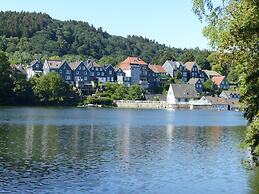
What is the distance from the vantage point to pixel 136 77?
160500 millimetres

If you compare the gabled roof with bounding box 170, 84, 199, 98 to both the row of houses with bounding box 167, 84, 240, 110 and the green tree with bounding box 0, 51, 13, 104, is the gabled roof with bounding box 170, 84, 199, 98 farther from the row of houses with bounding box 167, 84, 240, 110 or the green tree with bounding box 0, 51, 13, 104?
the green tree with bounding box 0, 51, 13, 104

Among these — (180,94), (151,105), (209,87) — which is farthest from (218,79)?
(151,105)

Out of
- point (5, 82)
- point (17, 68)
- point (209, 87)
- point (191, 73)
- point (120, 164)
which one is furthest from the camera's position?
point (191, 73)

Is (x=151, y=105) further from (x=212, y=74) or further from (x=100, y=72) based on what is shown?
(x=212, y=74)

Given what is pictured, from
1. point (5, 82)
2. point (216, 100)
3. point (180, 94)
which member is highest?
point (5, 82)

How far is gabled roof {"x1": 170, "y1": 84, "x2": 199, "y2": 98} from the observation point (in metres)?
135

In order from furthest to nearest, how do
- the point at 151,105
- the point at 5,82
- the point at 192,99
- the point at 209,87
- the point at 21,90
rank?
the point at 209,87, the point at 192,99, the point at 151,105, the point at 21,90, the point at 5,82

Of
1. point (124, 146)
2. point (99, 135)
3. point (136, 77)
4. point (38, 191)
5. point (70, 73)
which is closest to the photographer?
point (38, 191)

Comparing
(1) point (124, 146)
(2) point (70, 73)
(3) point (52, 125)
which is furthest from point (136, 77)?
(1) point (124, 146)

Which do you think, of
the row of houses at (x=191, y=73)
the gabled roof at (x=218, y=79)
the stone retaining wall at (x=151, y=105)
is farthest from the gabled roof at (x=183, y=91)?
the gabled roof at (x=218, y=79)

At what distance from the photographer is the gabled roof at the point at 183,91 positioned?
443ft

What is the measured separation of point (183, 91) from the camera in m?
137

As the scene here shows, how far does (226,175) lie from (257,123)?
10914mm

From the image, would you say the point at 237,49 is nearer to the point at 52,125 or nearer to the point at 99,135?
the point at 99,135
